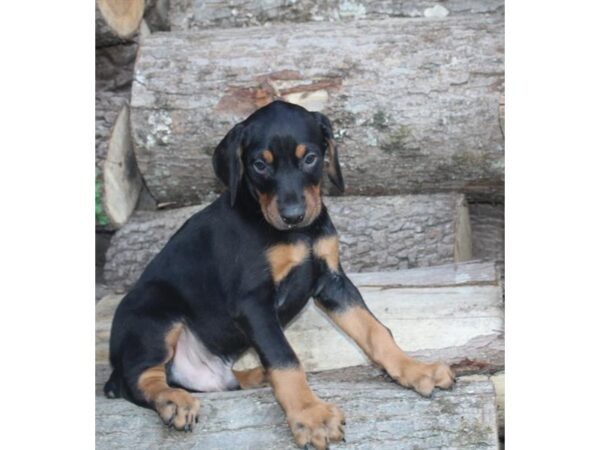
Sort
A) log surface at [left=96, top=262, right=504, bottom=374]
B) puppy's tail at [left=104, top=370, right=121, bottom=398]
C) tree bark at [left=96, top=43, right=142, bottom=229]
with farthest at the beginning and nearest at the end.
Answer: tree bark at [left=96, top=43, right=142, bottom=229] < log surface at [left=96, top=262, right=504, bottom=374] < puppy's tail at [left=104, top=370, right=121, bottom=398]

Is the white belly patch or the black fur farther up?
the black fur

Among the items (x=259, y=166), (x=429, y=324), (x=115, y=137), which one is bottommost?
(x=429, y=324)

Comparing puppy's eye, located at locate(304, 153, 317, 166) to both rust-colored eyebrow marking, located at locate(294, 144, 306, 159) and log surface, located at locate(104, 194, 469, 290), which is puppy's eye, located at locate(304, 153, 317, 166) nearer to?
rust-colored eyebrow marking, located at locate(294, 144, 306, 159)

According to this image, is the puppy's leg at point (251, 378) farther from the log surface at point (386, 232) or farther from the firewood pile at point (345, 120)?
the log surface at point (386, 232)

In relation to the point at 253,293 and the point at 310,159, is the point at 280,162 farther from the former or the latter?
the point at 253,293

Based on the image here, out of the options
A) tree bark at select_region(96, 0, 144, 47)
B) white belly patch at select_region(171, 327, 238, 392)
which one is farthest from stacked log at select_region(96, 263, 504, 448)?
tree bark at select_region(96, 0, 144, 47)

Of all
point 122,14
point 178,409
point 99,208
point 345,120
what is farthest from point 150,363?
point 122,14

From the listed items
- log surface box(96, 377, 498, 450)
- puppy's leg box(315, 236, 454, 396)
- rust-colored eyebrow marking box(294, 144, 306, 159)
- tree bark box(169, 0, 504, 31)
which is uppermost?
tree bark box(169, 0, 504, 31)
